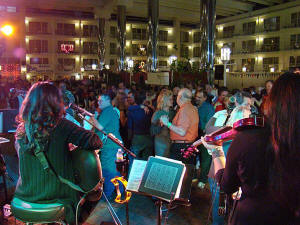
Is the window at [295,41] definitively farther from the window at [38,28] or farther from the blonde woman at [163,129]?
the blonde woman at [163,129]

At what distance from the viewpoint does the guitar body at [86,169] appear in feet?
6.95

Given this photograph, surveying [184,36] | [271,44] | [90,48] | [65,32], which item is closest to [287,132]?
[271,44]

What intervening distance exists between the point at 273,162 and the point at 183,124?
298cm

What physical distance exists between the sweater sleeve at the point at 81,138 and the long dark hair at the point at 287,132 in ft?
4.01

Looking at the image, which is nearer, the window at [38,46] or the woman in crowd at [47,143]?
the woman in crowd at [47,143]

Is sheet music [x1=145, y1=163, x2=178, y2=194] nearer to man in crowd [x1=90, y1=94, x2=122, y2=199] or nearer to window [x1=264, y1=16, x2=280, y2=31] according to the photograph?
man in crowd [x1=90, y1=94, x2=122, y2=199]

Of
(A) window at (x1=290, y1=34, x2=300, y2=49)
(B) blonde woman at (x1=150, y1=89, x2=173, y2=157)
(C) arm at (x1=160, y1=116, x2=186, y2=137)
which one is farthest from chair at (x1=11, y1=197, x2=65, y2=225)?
(A) window at (x1=290, y1=34, x2=300, y2=49)

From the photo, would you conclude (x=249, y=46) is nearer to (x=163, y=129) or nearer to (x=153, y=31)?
(x=153, y=31)

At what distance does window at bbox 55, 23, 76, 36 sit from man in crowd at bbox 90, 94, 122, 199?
36.2 m

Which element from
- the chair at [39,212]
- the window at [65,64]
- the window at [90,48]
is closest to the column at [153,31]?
the chair at [39,212]

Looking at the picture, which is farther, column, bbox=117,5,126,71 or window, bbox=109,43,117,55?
window, bbox=109,43,117,55

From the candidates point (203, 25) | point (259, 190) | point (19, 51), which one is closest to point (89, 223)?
point (259, 190)

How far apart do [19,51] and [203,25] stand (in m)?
26.6

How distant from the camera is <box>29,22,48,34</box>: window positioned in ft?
121
